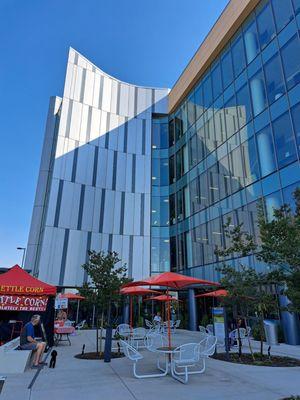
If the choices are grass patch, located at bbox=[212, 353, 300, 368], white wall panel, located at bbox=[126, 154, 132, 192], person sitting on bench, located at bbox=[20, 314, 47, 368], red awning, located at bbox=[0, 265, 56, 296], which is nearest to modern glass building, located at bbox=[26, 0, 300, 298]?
white wall panel, located at bbox=[126, 154, 132, 192]

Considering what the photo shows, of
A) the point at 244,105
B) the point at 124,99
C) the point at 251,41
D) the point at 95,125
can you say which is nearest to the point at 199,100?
the point at 251,41

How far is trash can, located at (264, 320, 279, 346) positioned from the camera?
1545cm

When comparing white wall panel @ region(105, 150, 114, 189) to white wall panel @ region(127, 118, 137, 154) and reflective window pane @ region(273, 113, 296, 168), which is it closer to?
white wall panel @ region(127, 118, 137, 154)

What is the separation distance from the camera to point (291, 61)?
1806 cm

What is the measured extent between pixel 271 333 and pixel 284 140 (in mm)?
10623

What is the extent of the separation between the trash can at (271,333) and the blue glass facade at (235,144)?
13.7 ft

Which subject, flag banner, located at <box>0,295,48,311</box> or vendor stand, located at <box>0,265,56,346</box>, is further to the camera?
flag banner, located at <box>0,295,48,311</box>

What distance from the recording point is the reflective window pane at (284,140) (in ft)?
56.8

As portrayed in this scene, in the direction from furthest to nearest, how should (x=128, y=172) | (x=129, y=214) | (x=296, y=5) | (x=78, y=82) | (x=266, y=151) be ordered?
(x=128, y=172), (x=78, y=82), (x=129, y=214), (x=266, y=151), (x=296, y=5)

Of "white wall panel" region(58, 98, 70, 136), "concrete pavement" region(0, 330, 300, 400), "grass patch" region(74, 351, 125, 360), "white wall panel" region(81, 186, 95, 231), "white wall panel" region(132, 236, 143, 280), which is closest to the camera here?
"concrete pavement" region(0, 330, 300, 400)

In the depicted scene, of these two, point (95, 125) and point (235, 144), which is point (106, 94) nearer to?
point (95, 125)

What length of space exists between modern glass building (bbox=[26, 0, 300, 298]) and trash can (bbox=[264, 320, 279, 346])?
4005 millimetres

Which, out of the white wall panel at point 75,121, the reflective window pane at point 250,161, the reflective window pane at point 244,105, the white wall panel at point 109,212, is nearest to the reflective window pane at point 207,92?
the reflective window pane at point 244,105

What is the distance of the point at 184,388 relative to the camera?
22.5 ft
